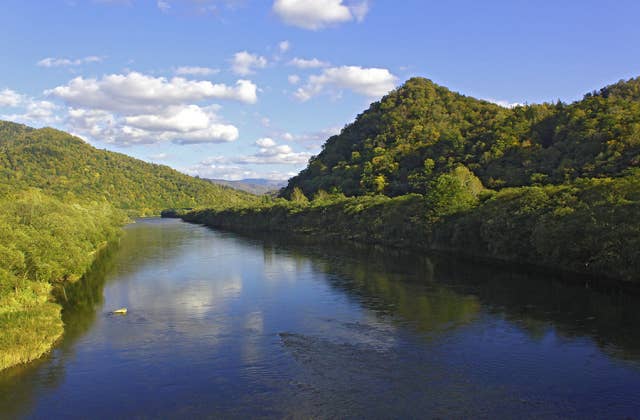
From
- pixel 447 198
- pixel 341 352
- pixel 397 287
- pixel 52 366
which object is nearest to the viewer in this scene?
pixel 52 366

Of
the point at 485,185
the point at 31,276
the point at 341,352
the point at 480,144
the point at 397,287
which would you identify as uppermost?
the point at 480,144

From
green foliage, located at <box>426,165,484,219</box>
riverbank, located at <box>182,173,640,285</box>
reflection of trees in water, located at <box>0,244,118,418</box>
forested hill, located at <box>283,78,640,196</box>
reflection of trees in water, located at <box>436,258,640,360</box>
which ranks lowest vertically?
reflection of trees in water, located at <box>0,244,118,418</box>

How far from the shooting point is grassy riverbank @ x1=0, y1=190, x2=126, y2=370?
29.8 m

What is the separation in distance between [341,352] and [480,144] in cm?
10865

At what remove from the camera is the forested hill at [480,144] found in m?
92.8

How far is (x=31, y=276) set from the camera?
42438 mm

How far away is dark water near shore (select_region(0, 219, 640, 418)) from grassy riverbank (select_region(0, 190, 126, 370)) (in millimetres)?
1161

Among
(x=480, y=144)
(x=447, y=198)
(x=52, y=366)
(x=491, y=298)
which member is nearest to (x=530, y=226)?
(x=491, y=298)

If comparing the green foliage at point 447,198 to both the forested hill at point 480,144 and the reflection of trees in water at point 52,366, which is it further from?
the reflection of trees in water at point 52,366

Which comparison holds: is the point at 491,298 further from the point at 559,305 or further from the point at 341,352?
the point at 341,352

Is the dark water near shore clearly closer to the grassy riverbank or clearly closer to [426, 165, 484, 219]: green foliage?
the grassy riverbank

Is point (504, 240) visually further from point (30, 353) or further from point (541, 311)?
point (30, 353)

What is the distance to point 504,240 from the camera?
206 feet

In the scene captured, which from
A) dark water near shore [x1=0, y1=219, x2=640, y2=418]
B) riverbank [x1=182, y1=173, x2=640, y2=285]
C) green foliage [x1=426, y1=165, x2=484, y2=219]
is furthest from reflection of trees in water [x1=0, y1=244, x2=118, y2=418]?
green foliage [x1=426, y1=165, x2=484, y2=219]
